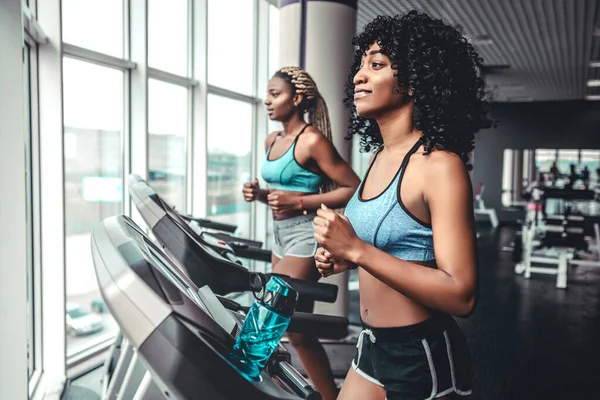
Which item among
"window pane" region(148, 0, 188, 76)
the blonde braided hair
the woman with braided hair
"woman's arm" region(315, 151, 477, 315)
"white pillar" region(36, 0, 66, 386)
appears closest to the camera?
"woman's arm" region(315, 151, 477, 315)

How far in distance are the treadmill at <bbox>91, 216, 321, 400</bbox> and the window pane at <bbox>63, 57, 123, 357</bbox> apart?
262 centimetres

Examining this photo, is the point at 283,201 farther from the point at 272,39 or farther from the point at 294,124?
the point at 272,39

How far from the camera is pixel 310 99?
2.55 metres

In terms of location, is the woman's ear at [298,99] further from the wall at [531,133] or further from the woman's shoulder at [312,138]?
the wall at [531,133]

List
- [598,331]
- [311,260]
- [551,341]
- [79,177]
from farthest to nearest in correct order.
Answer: [598,331] → [551,341] → [79,177] → [311,260]

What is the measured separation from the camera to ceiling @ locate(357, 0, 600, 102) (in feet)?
19.2

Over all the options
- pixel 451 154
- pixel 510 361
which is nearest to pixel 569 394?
pixel 510 361

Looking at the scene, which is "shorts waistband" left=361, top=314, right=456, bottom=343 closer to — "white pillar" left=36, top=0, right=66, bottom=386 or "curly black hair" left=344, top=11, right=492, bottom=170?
"curly black hair" left=344, top=11, right=492, bottom=170

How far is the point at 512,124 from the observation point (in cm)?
1312


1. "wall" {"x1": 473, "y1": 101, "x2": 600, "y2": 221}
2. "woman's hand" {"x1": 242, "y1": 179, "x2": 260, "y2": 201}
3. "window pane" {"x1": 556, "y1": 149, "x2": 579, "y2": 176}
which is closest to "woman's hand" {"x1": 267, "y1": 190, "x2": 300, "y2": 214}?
"woman's hand" {"x1": 242, "y1": 179, "x2": 260, "y2": 201}

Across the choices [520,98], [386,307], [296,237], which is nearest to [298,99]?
[296,237]

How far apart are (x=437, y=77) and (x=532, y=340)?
359 cm

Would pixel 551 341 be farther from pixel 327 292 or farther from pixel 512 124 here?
pixel 512 124

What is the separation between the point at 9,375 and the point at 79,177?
165 centimetres
